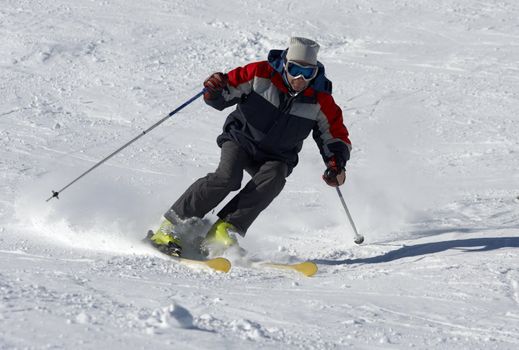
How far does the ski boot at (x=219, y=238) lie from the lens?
559 centimetres

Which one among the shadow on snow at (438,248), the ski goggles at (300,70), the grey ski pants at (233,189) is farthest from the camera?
the shadow on snow at (438,248)

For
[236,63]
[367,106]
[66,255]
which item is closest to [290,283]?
[66,255]

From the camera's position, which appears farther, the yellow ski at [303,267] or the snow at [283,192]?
the yellow ski at [303,267]

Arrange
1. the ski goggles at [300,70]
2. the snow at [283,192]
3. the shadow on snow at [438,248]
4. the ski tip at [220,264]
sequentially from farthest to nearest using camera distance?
the shadow on snow at [438,248]
the ski goggles at [300,70]
the ski tip at [220,264]
the snow at [283,192]

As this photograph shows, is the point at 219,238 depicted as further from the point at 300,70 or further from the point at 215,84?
the point at 300,70

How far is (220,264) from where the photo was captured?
201 inches

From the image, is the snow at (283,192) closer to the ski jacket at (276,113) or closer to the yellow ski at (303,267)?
the yellow ski at (303,267)

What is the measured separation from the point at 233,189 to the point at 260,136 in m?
0.42

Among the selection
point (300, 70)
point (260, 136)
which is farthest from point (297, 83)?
point (260, 136)

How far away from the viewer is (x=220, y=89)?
18.4ft

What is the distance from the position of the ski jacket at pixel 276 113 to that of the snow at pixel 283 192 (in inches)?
31.3

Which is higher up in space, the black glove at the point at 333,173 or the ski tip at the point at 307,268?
the black glove at the point at 333,173

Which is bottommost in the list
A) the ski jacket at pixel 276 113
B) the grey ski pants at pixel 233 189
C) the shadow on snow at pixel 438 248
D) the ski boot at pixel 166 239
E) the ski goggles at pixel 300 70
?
the shadow on snow at pixel 438 248

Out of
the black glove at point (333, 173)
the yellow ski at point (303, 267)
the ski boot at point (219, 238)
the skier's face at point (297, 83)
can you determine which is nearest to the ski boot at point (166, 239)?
the ski boot at point (219, 238)
